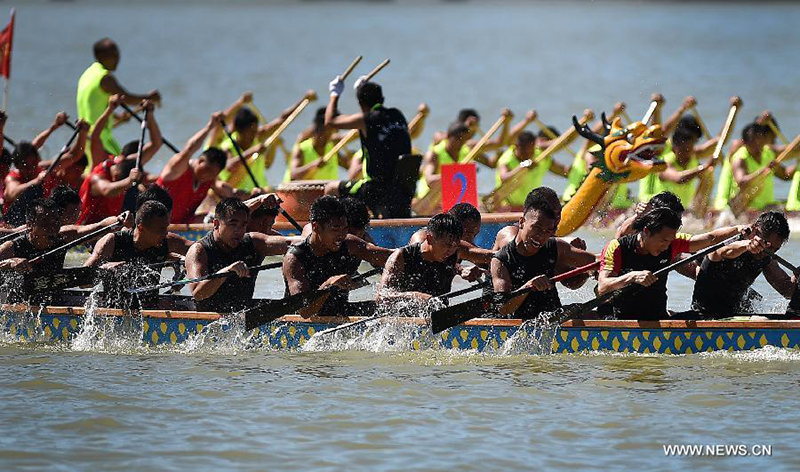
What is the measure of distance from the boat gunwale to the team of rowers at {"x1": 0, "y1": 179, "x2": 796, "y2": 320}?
0.13m

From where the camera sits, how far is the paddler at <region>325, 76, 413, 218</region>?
12.6m

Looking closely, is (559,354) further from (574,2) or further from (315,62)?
(574,2)

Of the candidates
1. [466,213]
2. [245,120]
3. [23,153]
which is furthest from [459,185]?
[23,153]

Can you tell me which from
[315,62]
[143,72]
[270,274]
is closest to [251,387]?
[270,274]

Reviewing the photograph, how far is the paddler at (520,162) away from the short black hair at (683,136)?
121 centimetres

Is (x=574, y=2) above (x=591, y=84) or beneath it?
above

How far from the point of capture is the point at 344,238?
9.38 meters

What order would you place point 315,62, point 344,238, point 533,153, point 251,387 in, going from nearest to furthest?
point 251,387, point 344,238, point 533,153, point 315,62

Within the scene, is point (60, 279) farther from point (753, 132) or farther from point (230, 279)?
point (753, 132)

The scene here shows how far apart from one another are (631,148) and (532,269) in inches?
121

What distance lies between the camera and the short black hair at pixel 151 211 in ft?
32.2

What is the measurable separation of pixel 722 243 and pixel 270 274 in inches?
244

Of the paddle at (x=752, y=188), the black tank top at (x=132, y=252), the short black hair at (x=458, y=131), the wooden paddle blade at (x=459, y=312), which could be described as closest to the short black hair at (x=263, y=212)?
the black tank top at (x=132, y=252)

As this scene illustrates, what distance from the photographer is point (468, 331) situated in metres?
9.00
